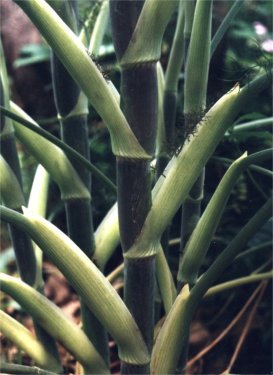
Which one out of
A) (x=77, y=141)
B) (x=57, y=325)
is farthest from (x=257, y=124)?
(x=57, y=325)

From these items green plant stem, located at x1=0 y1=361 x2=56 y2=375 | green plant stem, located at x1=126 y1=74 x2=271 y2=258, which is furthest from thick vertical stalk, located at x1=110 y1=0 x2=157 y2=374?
green plant stem, located at x1=0 y1=361 x2=56 y2=375

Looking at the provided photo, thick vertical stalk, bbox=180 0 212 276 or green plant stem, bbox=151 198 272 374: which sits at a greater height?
thick vertical stalk, bbox=180 0 212 276

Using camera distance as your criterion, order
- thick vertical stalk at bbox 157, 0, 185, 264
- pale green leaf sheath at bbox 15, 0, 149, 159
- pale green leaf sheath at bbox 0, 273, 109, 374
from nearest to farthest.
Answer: pale green leaf sheath at bbox 15, 0, 149, 159, pale green leaf sheath at bbox 0, 273, 109, 374, thick vertical stalk at bbox 157, 0, 185, 264

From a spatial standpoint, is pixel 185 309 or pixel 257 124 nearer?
pixel 185 309

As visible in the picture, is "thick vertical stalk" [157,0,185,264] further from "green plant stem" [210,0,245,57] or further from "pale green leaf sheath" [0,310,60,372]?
"pale green leaf sheath" [0,310,60,372]

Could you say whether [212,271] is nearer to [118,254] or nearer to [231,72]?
[231,72]

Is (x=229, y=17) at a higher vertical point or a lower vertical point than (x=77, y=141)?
higher

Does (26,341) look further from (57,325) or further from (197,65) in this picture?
(197,65)
